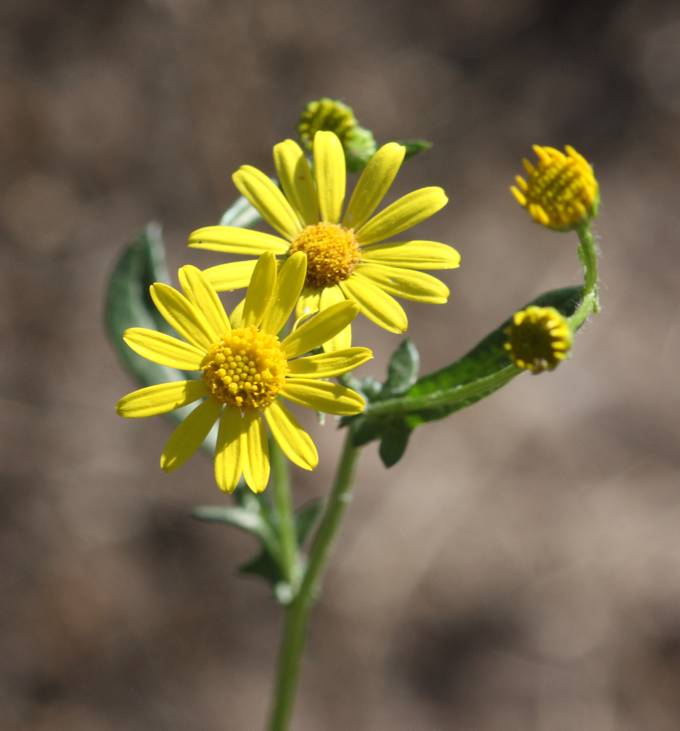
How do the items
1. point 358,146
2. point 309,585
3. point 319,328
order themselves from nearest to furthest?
point 319,328 → point 358,146 → point 309,585

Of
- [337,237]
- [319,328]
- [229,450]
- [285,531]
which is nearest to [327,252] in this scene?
[337,237]

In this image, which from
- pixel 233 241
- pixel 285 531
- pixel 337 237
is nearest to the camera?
pixel 233 241

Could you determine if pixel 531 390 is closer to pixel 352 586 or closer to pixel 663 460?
pixel 663 460

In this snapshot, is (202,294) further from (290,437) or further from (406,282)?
(406,282)

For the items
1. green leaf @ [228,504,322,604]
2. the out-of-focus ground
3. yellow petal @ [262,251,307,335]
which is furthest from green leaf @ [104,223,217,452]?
the out-of-focus ground

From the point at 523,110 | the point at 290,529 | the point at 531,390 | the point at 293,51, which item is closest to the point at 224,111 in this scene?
the point at 293,51

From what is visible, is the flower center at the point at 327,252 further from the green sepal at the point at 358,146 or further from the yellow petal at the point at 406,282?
the green sepal at the point at 358,146

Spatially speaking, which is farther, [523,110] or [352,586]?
[523,110]
